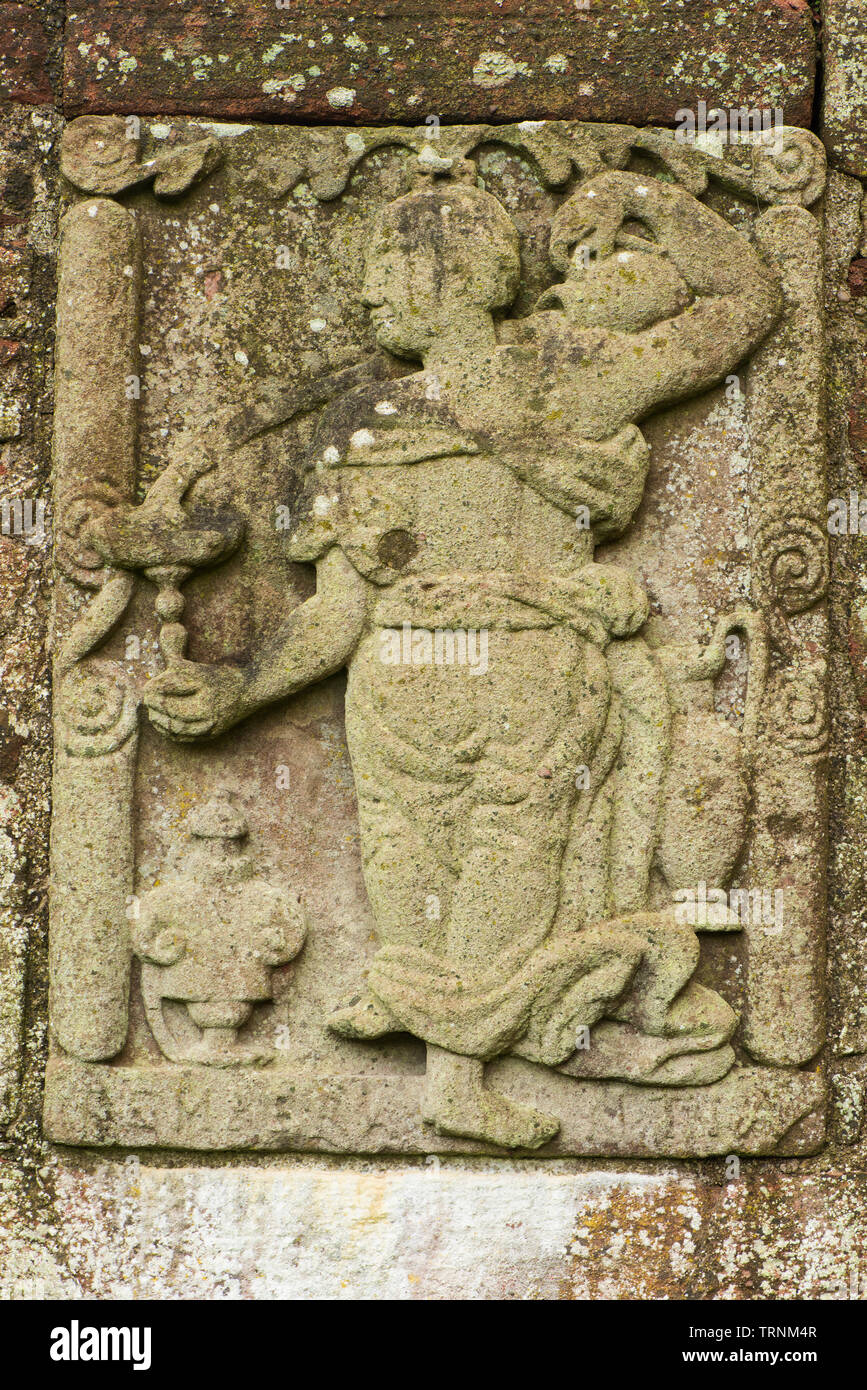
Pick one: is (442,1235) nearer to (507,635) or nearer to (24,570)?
(507,635)

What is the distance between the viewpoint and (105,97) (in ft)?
12.5

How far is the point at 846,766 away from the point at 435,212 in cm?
176

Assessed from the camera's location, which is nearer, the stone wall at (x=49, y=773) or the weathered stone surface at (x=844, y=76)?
the stone wall at (x=49, y=773)

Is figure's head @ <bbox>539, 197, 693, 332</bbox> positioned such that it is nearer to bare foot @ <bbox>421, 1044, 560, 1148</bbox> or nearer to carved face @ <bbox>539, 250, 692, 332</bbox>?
carved face @ <bbox>539, 250, 692, 332</bbox>

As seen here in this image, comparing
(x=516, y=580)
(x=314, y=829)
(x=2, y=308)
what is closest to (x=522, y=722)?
(x=516, y=580)

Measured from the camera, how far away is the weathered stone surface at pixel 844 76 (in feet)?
12.7

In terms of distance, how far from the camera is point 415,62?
12.5 ft

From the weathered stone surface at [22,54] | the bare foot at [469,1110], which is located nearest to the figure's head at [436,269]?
the weathered stone surface at [22,54]

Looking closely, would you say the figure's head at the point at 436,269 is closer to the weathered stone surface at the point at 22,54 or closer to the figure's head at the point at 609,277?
the figure's head at the point at 609,277

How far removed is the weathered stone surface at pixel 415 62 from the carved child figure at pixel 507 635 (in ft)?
0.93

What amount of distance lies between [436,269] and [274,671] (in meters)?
1.09

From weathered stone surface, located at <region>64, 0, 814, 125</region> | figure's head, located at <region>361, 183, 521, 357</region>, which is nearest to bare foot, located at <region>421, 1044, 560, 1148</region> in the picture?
figure's head, located at <region>361, 183, 521, 357</region>

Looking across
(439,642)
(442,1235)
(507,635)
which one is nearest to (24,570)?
(439,642)

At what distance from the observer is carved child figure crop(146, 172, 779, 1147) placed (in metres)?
3.55
